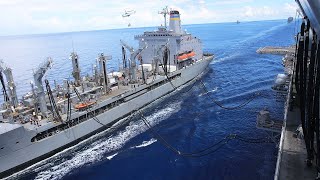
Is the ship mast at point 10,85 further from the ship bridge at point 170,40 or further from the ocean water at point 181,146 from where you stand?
the ship bridge at point 170,40

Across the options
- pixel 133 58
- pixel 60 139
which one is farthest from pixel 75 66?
pixel 60 139

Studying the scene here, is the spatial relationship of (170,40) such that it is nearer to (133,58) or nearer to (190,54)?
(190,54)

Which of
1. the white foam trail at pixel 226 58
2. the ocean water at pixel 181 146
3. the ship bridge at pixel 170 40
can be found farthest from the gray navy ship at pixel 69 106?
the white foam trail at pixel 226 58

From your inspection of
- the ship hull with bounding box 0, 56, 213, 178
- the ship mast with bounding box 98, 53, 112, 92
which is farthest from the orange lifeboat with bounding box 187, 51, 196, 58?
the ship mast with bounding box 98, 53, 112, 92

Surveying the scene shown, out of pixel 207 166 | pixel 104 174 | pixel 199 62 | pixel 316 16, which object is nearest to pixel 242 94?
pixel 199 62

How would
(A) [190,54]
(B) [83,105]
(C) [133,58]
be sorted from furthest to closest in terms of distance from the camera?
(A) [190,54], (C) [133,58], (B) [83,105]

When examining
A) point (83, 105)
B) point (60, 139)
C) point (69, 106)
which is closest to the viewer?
point (60, 139)

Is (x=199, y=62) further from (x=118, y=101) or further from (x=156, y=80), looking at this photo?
(x=118, y=101)
